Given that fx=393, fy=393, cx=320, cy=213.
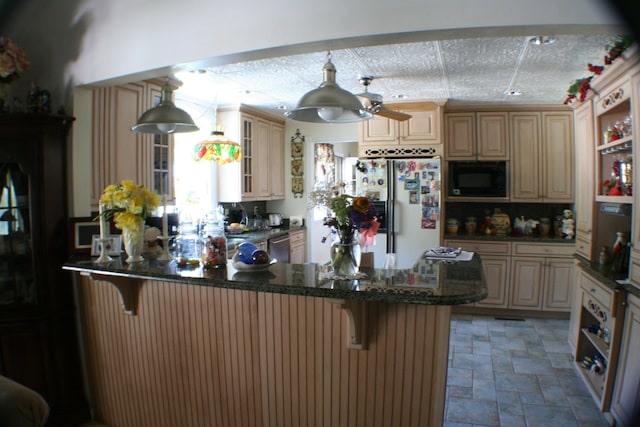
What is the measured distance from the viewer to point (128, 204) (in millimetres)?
2002

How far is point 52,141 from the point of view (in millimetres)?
2242

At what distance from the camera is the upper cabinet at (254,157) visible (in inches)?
173

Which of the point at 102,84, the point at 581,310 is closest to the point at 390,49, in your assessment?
the point at 102,84

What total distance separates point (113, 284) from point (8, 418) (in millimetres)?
1228

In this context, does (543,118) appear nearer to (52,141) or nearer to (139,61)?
(139,61)

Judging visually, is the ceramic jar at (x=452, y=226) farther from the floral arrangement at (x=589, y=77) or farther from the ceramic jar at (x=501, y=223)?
the floral arrangement at (x=589, y=77)

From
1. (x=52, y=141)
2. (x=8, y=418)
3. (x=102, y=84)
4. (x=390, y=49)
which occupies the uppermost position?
(x=390, y=49)

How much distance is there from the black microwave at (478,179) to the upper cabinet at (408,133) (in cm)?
44

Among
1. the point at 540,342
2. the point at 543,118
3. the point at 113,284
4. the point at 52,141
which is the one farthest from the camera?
the point at 543,118

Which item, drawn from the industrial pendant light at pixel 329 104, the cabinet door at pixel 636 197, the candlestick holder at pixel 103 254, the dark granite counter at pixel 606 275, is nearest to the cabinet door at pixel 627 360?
the dark granite counter at pixel 606 275

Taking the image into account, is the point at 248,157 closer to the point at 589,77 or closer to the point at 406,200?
the point at 406,200

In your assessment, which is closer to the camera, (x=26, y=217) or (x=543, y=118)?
(x=26, y=217)

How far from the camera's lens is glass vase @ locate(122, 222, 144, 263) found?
2.03 metres

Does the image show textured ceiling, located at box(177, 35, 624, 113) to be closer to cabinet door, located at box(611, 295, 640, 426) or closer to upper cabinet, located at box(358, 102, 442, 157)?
upper cabinet, located at box(358, 102, 442, 157)
